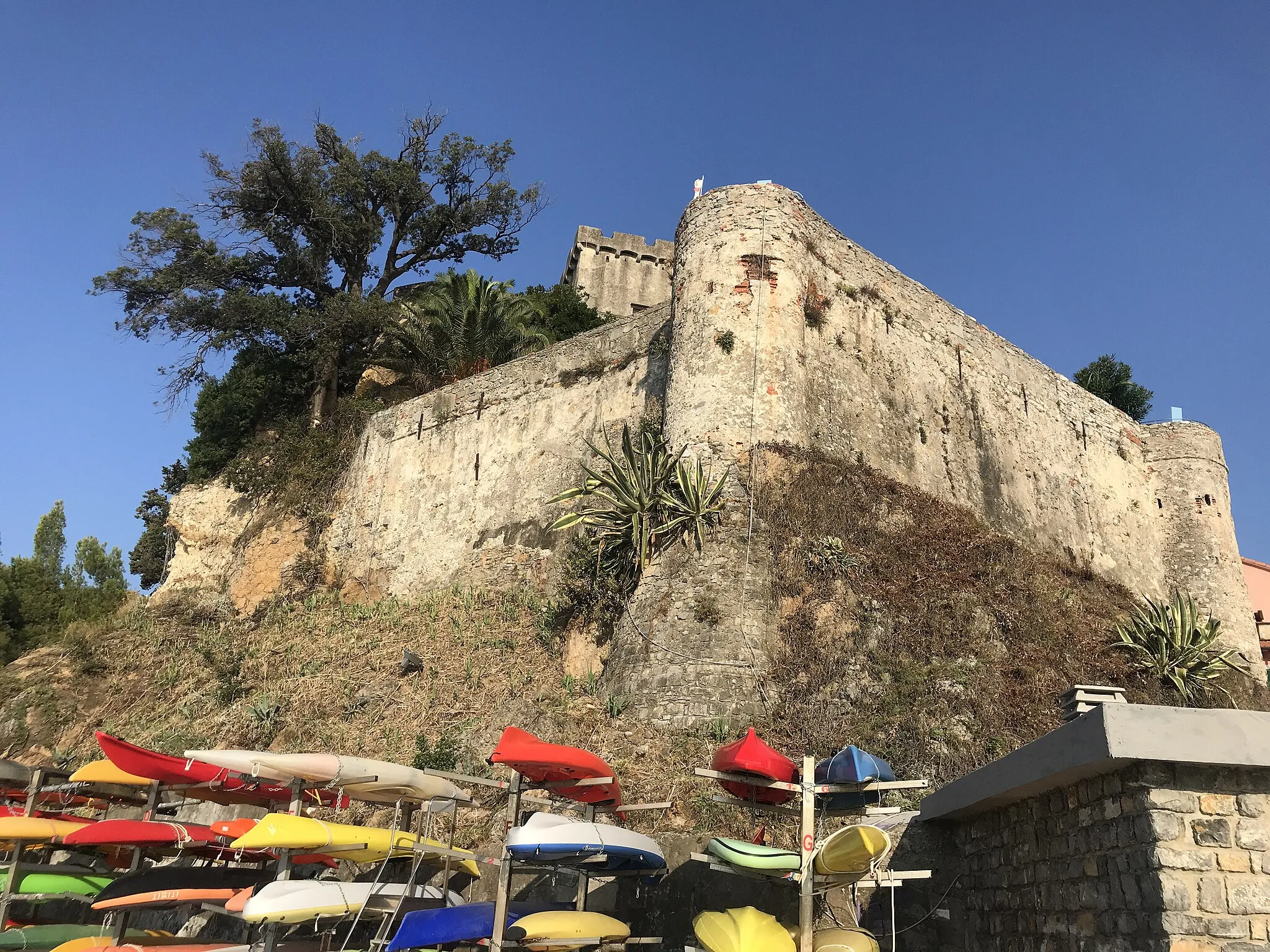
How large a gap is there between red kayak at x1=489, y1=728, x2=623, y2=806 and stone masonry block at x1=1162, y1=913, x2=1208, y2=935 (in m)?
4.01

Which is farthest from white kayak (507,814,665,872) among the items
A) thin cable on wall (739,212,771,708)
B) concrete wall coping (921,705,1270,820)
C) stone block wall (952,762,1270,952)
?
thin cable on wall (739,212,771,708)

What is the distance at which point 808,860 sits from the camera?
256 inches

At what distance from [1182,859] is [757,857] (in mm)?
2540

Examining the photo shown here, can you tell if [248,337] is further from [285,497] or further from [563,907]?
[563,907]

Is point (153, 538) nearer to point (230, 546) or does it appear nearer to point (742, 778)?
point (230, 546)

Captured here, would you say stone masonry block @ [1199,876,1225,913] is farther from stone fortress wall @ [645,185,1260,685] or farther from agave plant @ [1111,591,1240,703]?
agave plant @ [1111,591,1240,703]

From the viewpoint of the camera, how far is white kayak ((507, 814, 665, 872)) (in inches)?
263

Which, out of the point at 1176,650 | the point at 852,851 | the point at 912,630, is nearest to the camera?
the point at 852,851

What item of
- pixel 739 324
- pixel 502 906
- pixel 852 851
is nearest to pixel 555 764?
pixel 502 906

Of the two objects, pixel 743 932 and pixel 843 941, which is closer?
pixel 743 932

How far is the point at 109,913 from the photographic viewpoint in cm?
929

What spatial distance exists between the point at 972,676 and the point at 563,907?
5.53 m

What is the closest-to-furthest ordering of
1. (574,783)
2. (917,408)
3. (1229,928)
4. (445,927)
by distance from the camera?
(1229,928) < (445,927) < (574,783) < (917,408)

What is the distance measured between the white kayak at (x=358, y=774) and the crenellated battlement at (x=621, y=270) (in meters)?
32.2
